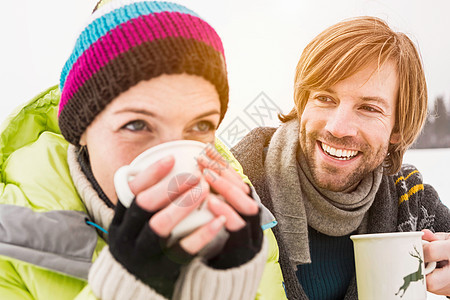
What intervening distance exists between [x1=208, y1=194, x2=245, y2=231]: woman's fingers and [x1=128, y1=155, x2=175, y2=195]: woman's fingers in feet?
0.21

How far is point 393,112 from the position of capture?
133cm

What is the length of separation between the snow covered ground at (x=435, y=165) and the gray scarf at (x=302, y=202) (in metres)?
0.61

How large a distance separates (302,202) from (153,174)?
824 millimetres

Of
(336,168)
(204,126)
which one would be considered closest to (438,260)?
(336,168)

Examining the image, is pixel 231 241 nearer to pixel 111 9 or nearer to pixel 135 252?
pixel 135 252

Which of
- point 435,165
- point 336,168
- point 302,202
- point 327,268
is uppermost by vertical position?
point 336,168

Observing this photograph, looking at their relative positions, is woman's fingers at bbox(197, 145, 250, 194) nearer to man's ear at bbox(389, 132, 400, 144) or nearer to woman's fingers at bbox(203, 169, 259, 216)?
woman's fingers at bbox(203, 169, 259, 216)

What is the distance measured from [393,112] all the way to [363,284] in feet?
2.05

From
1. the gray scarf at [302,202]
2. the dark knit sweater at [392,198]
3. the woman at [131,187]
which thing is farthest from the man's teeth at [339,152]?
the woman at [131,187]

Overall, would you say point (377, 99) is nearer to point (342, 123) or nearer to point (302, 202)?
point (342, 123)

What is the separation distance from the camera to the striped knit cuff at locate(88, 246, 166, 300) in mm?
486

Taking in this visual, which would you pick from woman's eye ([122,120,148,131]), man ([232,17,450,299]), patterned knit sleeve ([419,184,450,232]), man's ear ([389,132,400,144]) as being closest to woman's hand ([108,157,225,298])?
woman's eye ([122,120,148,131])

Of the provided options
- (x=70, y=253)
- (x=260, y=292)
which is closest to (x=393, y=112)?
(x=260, y=292)

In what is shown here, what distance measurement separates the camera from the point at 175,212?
463 mm
